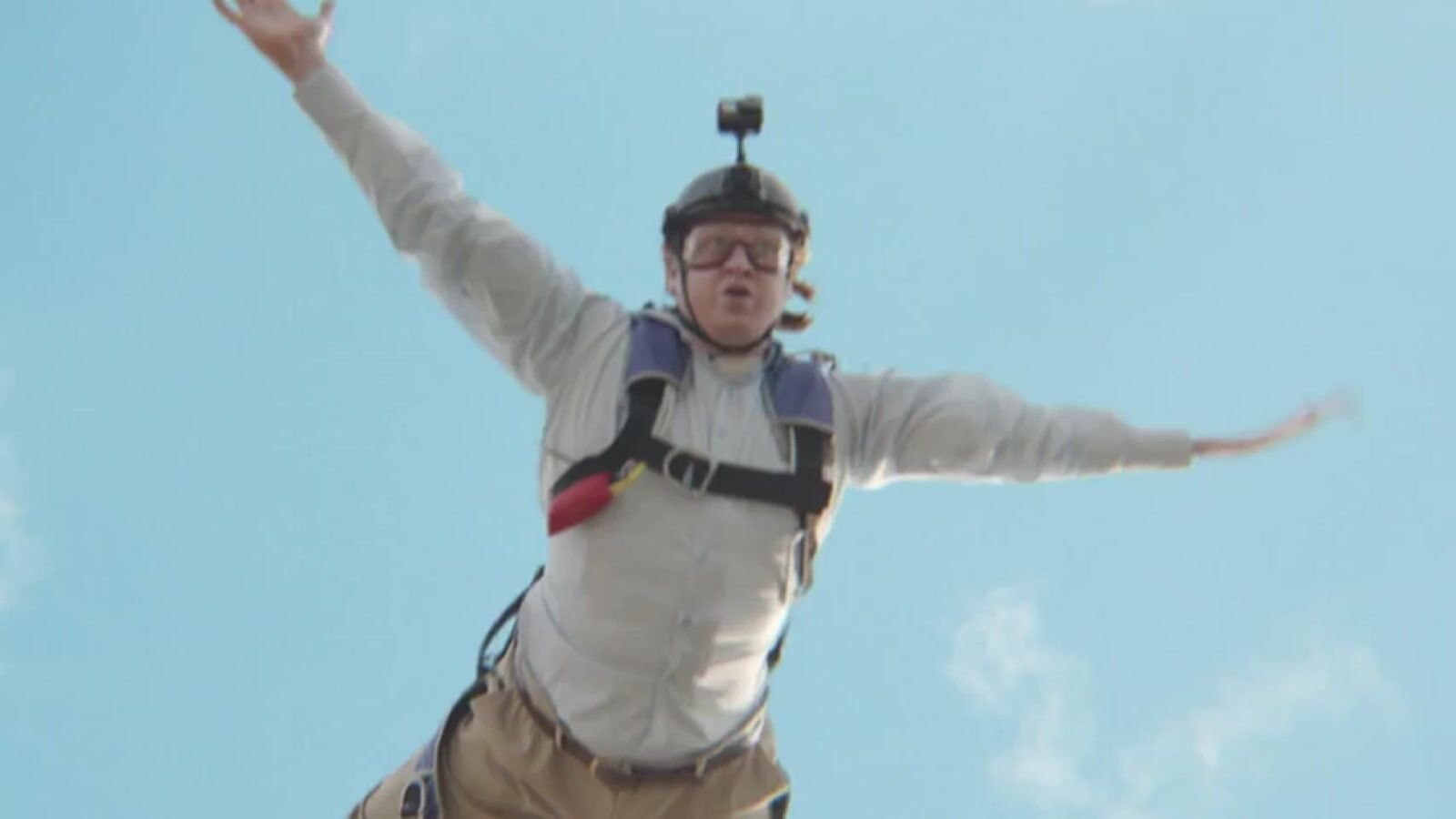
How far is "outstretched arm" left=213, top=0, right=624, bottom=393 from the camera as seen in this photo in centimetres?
674

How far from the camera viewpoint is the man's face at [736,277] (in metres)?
7.02

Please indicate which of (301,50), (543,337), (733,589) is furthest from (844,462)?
(301,50)

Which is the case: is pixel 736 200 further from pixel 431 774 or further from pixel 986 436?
pixel 431 774

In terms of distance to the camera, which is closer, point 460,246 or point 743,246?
point 460,246

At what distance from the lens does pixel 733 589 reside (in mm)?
6590

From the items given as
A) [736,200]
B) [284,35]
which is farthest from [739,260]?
[284,35]

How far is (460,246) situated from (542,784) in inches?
85.8

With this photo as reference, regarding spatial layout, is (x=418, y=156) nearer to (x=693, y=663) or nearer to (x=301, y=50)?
(x=301, y=50)

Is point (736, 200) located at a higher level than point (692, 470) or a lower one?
higher

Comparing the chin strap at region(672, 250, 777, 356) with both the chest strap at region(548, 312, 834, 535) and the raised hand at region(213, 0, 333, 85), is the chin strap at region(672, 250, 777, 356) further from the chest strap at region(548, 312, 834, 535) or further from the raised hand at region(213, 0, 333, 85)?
the raised hand at region(213, 0, 333, 85)

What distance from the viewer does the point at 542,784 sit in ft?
23.0

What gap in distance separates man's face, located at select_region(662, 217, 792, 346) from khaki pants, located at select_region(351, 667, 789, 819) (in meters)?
1.75

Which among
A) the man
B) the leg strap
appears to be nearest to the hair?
the man

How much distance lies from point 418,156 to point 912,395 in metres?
2.21
